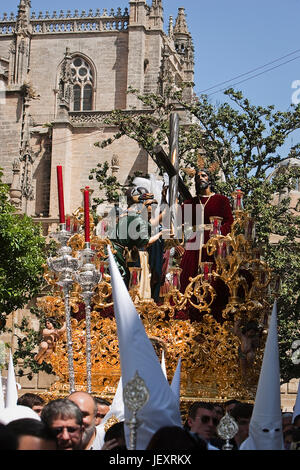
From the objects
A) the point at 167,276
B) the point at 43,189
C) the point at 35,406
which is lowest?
the point at 35,406

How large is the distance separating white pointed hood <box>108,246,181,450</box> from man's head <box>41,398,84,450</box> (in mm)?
335

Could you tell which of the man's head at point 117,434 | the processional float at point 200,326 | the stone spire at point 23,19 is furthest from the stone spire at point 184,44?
the man's head at point 117,434

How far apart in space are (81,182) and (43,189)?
7.83ft

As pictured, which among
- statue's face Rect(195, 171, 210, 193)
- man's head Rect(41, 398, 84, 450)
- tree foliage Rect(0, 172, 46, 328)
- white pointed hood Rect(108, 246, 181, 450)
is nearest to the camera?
white pointed hood Rect(108, 246, 181, 450)

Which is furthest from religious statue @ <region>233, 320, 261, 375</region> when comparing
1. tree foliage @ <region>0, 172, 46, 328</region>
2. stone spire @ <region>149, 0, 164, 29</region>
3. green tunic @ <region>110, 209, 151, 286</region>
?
stone spire @ <region>149, 0, 164, 29</region>

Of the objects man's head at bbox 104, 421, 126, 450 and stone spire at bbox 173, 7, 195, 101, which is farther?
stone spire at bbox 173, 7, 195, 101

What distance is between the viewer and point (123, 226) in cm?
1183

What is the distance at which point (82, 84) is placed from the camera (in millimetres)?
55906

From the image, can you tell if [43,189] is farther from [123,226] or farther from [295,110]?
[123,226]

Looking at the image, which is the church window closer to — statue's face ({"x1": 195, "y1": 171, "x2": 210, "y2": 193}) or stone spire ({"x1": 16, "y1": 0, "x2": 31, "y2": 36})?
stone spire ({"x1": 16, "y1": 0, "x2": 31, "y2": 36})

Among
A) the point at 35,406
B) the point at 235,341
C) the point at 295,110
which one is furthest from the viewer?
the point at 295,110

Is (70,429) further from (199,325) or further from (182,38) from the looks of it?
(182,38)

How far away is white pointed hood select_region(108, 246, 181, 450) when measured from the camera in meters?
5.30
